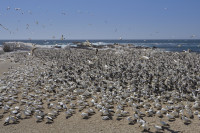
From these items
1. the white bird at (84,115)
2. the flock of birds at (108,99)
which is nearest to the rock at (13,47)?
the flock of birds at (108,99)

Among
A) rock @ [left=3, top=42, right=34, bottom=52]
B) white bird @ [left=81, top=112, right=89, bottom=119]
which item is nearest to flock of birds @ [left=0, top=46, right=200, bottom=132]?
white bird @ [left=81, top=112, right=89, bottom=119]

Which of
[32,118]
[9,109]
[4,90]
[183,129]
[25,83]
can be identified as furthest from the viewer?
[25,83]

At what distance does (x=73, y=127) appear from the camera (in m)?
7.67

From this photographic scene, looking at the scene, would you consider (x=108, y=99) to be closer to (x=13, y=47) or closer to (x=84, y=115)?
(x=84, y=115)

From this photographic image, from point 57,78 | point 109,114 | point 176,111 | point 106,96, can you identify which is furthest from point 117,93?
point 57,78

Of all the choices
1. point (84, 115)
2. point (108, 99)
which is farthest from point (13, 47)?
point (84, 115)

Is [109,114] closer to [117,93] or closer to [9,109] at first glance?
[117,93]

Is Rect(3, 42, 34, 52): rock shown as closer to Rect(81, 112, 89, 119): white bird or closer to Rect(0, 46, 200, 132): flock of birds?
Rect(0, 46, 200, 132): flock of birds

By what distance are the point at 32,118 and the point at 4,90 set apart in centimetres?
440

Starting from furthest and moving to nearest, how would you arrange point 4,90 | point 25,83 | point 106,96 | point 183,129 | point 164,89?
point 25,83
point 4,90
point 164,89
point 106,96
point 183,129

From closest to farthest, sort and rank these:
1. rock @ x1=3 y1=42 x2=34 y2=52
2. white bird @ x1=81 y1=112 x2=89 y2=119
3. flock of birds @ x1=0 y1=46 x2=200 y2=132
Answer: flock of birds @ x1=0 y1=46 x2=200 y2=132, white bird @ x1=81 y1=112 x2=89 y2=119, rock @ x1=3 y1=42 x2=34 y2=52

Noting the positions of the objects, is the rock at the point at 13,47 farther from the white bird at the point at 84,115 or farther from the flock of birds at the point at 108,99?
the white bird at the point at 84,115

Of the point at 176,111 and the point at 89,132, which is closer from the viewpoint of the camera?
the point at 89,132

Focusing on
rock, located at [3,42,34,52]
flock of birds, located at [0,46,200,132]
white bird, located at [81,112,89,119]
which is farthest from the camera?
rock, located at [3,42,34,52]
